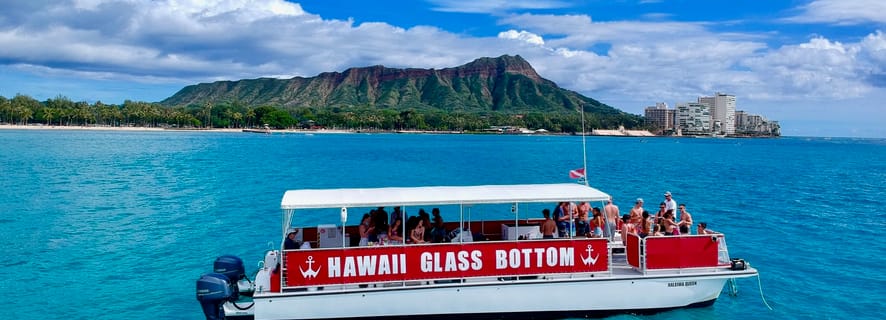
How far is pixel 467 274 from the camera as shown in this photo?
42.2 ft

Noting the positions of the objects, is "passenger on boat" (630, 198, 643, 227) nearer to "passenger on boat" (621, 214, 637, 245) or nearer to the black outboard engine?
"passenger on boat" (621, 214, 637, 245)

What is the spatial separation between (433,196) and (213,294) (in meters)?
4.64

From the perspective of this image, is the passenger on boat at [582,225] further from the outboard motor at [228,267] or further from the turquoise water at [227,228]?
the outboard motor at [228,267]

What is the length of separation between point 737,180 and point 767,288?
44.5m

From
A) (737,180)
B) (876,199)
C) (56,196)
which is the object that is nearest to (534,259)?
(56,196)

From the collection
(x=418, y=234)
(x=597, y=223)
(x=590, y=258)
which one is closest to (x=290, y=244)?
Answer: (x=418, y=234)

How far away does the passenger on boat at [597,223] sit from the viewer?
1387cm

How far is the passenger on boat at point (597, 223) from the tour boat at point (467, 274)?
61 cm

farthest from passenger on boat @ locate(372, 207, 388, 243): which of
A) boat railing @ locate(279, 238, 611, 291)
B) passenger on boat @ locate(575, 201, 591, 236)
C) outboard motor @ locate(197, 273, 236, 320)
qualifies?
passenger on boat @ locate(575, 201, 591, 236)

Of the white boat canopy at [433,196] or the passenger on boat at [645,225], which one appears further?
the passenger on boat at [645,225]

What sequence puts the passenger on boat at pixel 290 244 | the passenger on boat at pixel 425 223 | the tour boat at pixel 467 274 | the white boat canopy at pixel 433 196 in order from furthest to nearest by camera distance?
the passenger on boat at pixel 425 223, the passenger on boat at pixel 290 244, the tour boat at pixel 467 274, the white boat canopy at pixel 433 196

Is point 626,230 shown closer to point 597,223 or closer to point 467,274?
point 597,223

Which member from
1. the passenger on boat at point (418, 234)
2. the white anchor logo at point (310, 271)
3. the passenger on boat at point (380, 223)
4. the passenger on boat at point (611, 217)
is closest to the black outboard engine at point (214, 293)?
the white anchor logo at point (310, 271)

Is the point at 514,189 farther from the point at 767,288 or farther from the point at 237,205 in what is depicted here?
the point at 237,205
